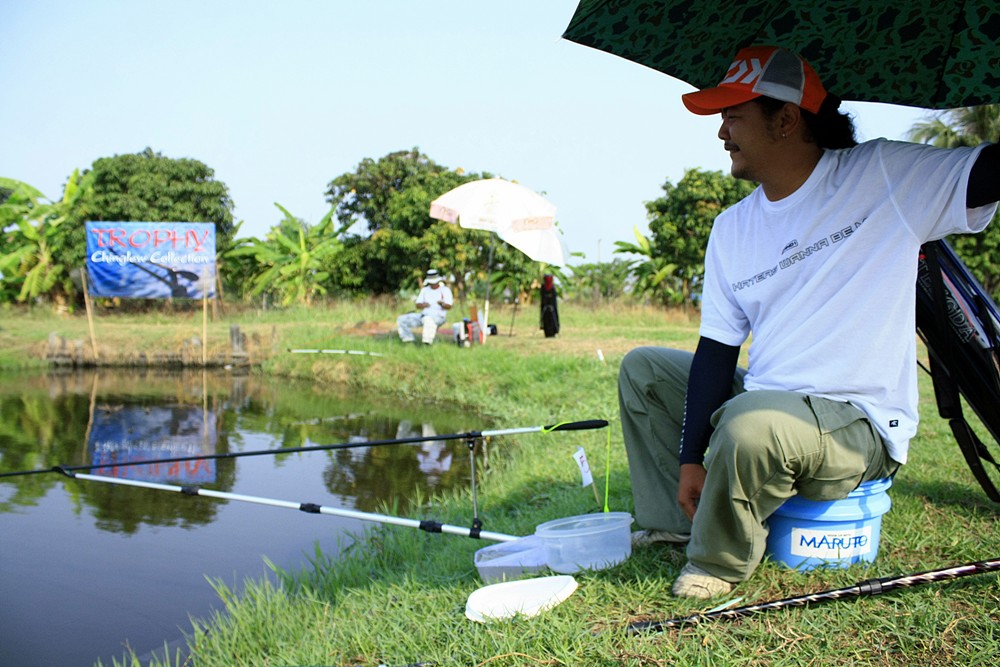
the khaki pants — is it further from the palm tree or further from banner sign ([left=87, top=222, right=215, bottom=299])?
the palm tree

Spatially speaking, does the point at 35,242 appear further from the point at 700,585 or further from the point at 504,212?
the point at 700,585

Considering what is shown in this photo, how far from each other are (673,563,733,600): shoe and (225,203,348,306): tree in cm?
1847

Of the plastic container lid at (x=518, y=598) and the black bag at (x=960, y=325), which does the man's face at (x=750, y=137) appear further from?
the plastic container lid at (x=518, y=598)

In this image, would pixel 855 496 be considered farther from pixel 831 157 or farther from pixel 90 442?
pixel 90 442

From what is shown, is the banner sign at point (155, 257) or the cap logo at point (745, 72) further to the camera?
the banner sign at point (155, 257)

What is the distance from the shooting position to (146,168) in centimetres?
2095

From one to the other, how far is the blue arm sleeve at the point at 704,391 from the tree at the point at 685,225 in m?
15.9

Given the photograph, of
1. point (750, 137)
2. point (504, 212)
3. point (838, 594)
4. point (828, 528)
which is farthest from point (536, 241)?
point (838, 594)

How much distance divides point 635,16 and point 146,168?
21.3 metres

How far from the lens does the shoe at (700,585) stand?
209cm

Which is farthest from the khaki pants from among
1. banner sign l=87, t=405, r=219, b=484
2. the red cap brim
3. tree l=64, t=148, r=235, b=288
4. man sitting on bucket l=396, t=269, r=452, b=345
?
tree l=64, t=148, r=235, b=288

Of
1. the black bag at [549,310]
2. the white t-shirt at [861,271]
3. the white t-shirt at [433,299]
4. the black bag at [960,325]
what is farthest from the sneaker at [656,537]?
the black bag at [549,310]

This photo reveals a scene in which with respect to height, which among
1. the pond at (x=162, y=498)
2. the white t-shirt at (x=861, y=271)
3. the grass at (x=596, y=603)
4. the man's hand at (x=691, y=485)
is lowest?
the pond at (x=162, y=498)

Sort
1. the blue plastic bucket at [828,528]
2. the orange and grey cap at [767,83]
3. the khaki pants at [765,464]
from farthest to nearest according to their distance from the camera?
the blue plastic bucket at [828,528] → the orange and grey cap at [767,83] → the khaki pants at [765,464]
